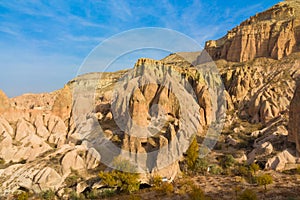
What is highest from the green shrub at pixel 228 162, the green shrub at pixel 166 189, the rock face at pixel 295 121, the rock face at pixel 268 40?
the rock face at pixel 268 40

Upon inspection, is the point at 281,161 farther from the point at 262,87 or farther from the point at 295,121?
the point at 262,87

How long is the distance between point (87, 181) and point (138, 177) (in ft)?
15.8

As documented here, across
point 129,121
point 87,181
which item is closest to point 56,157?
point 87,181

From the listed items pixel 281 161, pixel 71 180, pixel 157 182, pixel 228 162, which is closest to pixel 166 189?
pixel 157 182

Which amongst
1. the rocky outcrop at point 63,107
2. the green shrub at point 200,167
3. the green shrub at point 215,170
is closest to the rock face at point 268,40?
the green shrub at point 215,170

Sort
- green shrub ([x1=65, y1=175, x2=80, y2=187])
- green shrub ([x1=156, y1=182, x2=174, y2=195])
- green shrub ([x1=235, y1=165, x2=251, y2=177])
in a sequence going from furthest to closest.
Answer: green shrub ([x1=235, y1=165, x2=251, y2=177]) → green shrub ([x1=65, y1=175, x2=80, y2=187]) → green shrub ([x1=156, y1=182, x2=174, y2=195])

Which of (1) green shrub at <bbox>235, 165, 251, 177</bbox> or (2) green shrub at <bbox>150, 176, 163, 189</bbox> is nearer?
(2) green shrub at <bbox>150, 176, 163, 189</bbox>

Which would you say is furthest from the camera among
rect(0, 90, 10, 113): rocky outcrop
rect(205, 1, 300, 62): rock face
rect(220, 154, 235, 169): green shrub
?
rect(205, 1, 300, 62): rock face

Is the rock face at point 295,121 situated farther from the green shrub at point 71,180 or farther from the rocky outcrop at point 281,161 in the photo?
the green shrub at point 71,180

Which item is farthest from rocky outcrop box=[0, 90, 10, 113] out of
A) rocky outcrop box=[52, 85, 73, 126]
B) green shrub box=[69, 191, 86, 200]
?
green shrub box=[69, 191, 86, 200]

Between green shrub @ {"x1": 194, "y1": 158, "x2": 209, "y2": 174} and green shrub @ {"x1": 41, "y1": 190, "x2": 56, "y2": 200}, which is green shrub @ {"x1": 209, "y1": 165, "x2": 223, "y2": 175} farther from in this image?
green shrub @ {"x1": 41, "y1": 190, "x2": 56, "y2": 200}

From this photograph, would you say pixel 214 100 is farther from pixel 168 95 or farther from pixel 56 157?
pixel 56 157

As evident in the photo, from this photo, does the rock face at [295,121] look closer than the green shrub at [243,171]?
No

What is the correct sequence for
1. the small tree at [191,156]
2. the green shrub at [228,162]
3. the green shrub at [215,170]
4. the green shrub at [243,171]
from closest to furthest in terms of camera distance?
the green shrub at [243,171] < the small tree at [191,156] < the green shrub at [215,170] < the green shrub at [228,162]
